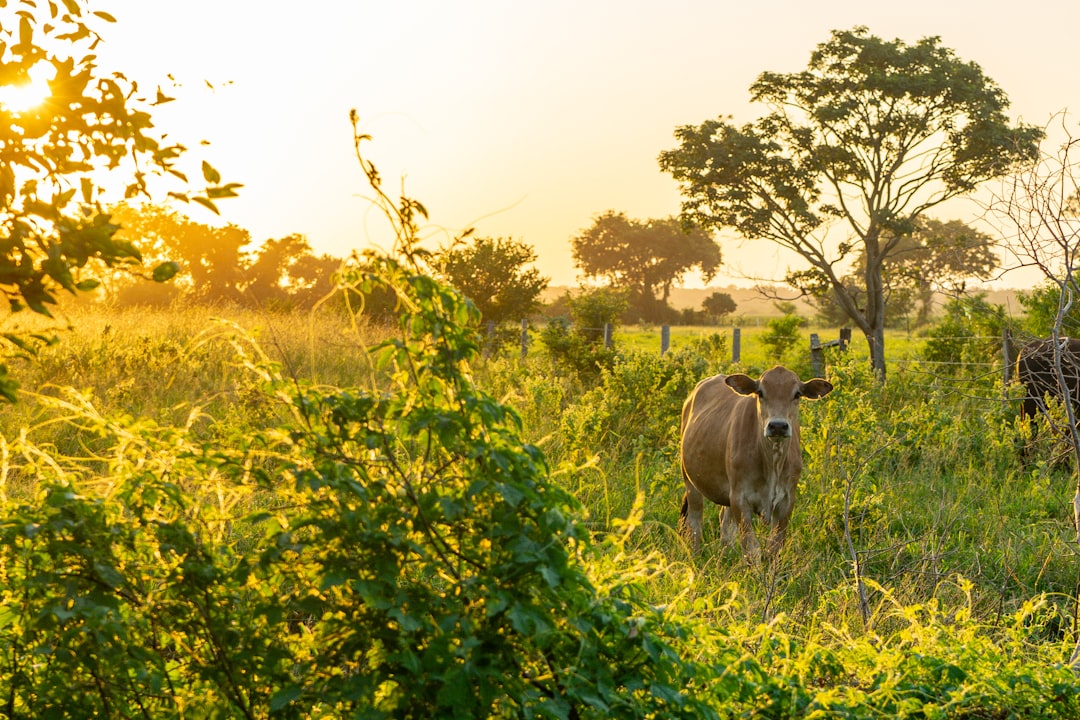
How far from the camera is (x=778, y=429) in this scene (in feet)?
24.5

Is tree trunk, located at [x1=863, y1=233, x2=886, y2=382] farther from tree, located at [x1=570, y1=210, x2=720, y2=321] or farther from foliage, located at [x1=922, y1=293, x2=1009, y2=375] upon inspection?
tree, located at [x1=570, y1=210, x2=720, y2=321]

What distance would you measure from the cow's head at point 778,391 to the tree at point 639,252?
2879 inches

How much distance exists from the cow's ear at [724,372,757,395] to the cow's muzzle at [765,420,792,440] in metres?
0.58

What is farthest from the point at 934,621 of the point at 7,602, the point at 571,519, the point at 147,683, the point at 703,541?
the point at 703,541

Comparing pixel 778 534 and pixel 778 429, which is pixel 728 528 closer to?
pixel 778 534

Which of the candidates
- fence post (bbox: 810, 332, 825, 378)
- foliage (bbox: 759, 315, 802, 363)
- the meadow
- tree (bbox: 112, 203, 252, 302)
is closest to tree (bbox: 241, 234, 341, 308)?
tree (bbox: 112, 203, 252, 302)

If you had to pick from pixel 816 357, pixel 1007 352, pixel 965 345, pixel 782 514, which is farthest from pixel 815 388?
pixel 965 345

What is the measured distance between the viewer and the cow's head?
779 cm

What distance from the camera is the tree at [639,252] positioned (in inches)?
3228

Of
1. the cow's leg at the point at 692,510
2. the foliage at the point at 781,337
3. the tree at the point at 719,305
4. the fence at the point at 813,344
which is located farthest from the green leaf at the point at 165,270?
the tree at the point at 719,305

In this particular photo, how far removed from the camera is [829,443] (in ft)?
28.6

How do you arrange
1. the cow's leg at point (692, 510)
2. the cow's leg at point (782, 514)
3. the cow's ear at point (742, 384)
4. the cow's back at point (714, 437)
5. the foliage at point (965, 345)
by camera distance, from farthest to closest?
the foliage at point (965, 345) < the cow's leg at point (692, 510) < the cow's back at point (714, 437) < the cow's ear at point (742, 384) < the cow's leg at point (782, 514)

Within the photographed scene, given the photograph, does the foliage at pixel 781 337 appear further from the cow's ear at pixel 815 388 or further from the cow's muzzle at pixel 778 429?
the cow's muzzle at pixel 778 429

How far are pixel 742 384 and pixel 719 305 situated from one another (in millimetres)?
68487
